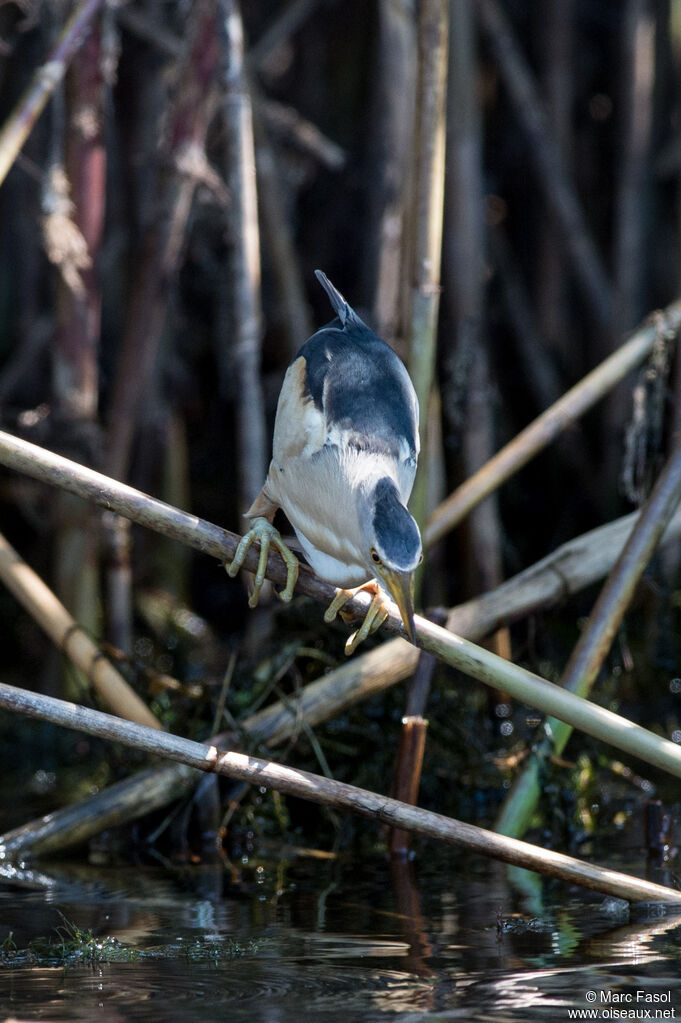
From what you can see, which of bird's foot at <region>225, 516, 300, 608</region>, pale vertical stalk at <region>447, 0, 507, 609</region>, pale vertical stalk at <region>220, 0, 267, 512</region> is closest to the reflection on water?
bird's foot at <region>225, 516, 300, 608</region>

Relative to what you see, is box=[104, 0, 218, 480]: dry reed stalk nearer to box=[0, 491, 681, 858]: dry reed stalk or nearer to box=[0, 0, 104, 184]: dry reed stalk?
box=[0, 0, 104, 184]: dry reed stalk

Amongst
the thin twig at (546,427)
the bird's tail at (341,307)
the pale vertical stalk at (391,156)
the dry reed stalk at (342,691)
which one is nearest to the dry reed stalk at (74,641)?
the dry reed stalk at (342,691)

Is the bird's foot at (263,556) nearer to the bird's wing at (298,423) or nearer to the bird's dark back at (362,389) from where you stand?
the bird's wing at (298,423)

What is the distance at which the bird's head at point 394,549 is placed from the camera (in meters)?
2.48

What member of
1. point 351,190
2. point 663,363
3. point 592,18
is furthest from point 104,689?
point 592,18

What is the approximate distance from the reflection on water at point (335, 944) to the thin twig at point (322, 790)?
5.3 inches

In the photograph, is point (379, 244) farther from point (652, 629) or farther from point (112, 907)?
point (112, 907)

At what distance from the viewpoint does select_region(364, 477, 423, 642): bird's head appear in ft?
8.13

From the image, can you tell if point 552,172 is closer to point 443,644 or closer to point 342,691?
point 342,691

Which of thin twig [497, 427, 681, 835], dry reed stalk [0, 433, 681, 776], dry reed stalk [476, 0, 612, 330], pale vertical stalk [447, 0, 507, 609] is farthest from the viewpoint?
dry reed stalk [476, 0, 612, 330]

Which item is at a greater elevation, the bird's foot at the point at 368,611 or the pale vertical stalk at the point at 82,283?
the pale vertical stalk at the point at 82,283

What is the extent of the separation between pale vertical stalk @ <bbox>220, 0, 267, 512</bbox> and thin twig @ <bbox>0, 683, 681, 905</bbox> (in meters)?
1.71

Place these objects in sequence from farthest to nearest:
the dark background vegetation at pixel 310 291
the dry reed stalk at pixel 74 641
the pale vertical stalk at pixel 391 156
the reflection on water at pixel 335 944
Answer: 1. the pale vertical stalk at pixel 391 156
2. the dark background vegetation at pixel 310 291
3. the dry reed stalk at pixel 74 641
4. the reflection on water at pixel 335 944

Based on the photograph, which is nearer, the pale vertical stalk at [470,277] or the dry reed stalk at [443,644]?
the dry reed stalk at [443,644]
